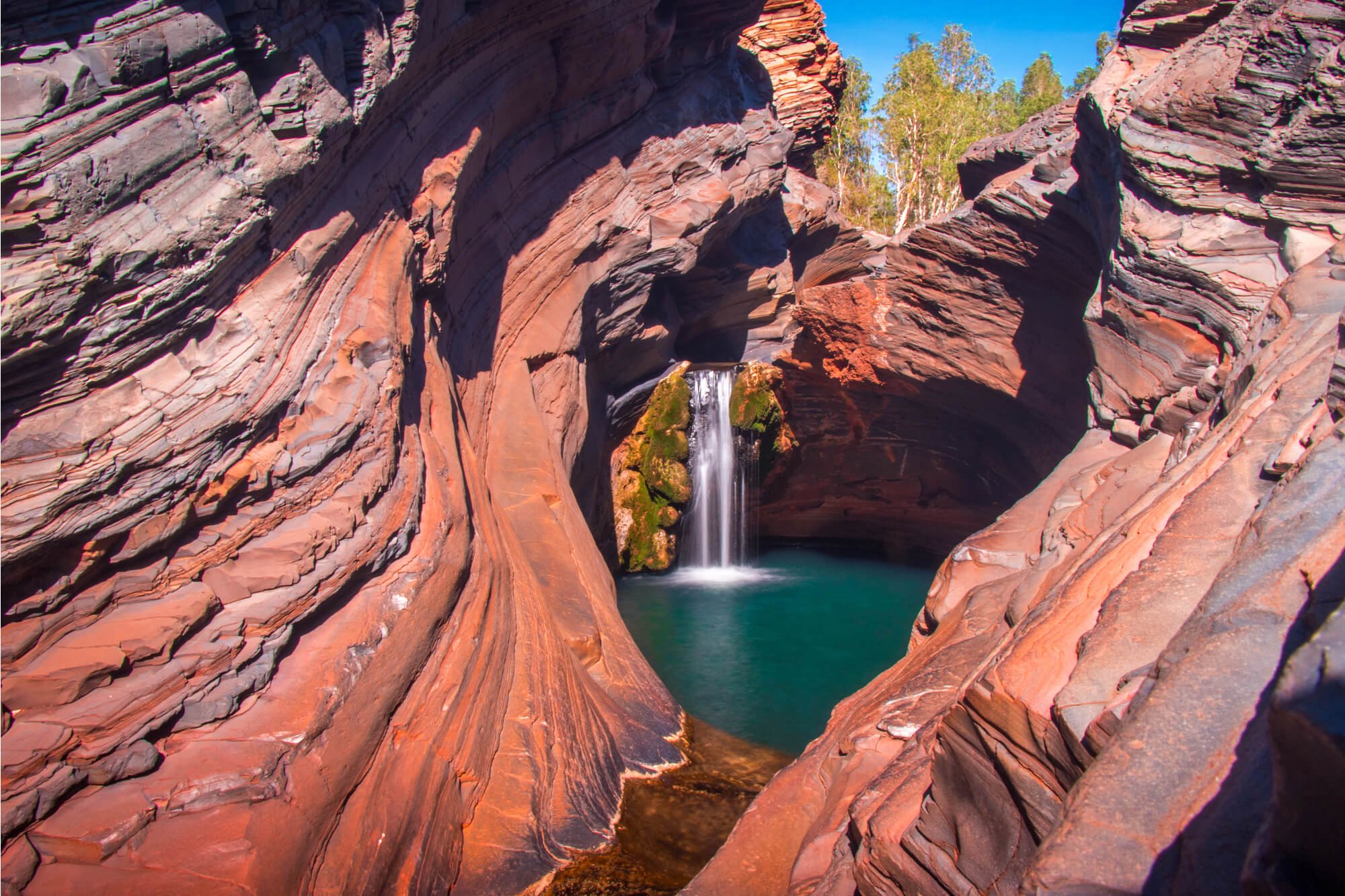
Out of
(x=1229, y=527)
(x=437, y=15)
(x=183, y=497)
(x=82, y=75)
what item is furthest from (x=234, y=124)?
(x=1229, y=527)

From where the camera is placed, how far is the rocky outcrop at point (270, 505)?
4598 millimetres

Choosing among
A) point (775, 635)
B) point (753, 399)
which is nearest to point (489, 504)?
point (775, 635)

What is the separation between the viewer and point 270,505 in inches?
231

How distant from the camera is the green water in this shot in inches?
404

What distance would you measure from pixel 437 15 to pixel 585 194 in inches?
167

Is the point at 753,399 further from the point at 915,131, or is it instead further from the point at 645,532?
the point at 915,131

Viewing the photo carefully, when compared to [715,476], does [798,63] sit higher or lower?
higher

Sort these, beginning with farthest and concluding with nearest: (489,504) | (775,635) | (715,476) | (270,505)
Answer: (715,476)
(775,635)
(489,504)
(270,505)

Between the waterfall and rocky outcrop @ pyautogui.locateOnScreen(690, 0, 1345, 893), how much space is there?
20.6ft

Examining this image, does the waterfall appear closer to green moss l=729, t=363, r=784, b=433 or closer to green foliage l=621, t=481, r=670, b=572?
green moss l=729, t=363, r=784, b=433

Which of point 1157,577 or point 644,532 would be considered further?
point 644,532

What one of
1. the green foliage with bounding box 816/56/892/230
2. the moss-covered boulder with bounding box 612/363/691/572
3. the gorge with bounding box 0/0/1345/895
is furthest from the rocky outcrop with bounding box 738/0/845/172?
the green foliage with bounding box 816/56/892/230

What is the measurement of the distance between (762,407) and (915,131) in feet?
60.4

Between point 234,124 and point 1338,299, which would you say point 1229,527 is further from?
point 234,124
